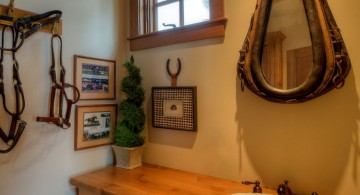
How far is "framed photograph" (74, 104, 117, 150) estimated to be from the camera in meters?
1.43

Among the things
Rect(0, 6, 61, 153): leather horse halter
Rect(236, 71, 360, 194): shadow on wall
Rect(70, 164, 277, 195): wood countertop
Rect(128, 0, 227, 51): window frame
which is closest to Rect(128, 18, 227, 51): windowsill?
Rect(128, 0, 227, 51): window frame

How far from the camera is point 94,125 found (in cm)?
151

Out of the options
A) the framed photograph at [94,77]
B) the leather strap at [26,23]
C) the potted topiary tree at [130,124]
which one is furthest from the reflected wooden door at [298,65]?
the leather strap at [26,23]

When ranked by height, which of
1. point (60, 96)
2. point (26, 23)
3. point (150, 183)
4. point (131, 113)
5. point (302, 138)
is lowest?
point (150, 183)

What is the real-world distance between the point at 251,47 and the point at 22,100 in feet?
3.74

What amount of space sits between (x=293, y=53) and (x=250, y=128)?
41 centimetres

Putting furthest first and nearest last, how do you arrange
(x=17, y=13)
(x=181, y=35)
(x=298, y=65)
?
(x=181, y=35)
(x=17, y=13)
(x=298, y=65)

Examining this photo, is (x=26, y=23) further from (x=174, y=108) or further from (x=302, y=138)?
(x=302, y=138)

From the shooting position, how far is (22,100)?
3.88 ft

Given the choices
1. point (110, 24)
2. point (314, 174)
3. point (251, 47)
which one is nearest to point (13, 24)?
point (110, 24)

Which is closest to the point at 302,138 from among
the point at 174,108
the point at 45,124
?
the point at 174,108

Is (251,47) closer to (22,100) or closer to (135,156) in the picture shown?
(135,156)

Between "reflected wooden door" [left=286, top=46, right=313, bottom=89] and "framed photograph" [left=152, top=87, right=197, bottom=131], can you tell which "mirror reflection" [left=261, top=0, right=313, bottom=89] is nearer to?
"reflected wooden door" [left=286, top=46, right=313, bottom=89]

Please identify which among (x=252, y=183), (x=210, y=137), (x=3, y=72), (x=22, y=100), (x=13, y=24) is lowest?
(x=252, y=183)
